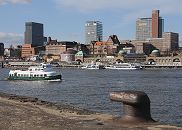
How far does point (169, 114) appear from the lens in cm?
3011

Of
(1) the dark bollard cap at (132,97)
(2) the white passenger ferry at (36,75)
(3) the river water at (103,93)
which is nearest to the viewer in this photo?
(1) the dark bollard cap at (132,97)

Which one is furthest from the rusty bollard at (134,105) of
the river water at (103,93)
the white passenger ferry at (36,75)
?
the white passenger ferry at (36,75)

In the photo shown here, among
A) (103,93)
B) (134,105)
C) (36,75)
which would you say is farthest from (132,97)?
(36,75)

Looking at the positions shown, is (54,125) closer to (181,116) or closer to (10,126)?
(10,126)

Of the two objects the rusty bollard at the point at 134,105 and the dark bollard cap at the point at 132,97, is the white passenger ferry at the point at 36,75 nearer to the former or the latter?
the rusty bollard at the point at 134,105

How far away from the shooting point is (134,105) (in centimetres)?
1496

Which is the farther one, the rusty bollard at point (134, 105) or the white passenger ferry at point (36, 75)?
the white passenger ferry at point (36, 75)

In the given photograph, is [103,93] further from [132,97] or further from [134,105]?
[132,97]

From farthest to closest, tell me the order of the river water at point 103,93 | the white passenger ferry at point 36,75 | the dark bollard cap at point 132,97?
the white passenger ferry at point 36,75, the river water at point 103,93, the dark bollard cap at point 132,97

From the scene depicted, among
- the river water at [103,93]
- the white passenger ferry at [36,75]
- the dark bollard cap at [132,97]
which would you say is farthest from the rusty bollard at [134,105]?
the white passenger ferry at [36,75]

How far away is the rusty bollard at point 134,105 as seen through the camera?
48.4 ft

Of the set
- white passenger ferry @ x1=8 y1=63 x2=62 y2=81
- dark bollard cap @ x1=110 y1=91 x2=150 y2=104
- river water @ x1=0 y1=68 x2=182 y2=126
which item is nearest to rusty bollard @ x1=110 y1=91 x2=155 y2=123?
dark bollard cap @ x1=110 y1=91 x2=150 y2=104

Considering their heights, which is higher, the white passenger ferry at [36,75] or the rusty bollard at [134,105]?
the rusty bollard at [134,105]

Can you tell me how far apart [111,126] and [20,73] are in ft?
278
